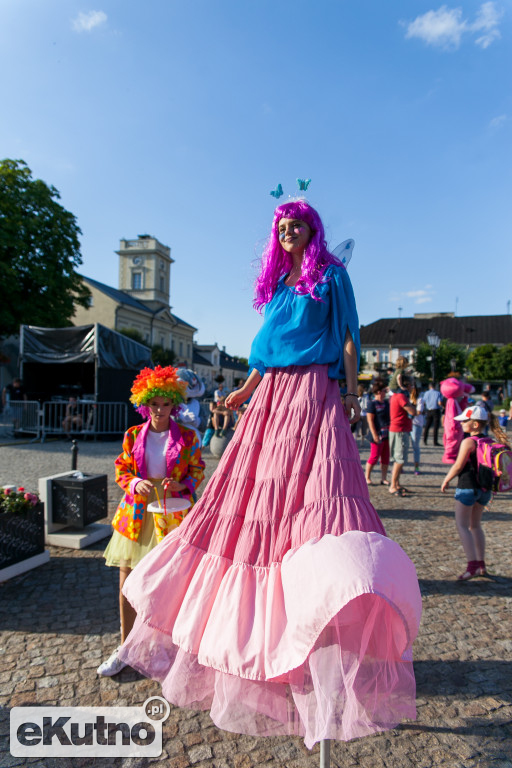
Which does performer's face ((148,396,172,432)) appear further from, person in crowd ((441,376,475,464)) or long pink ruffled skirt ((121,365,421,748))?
person in crowd ((441,376,475,464))

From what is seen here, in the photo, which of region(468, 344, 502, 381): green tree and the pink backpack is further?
region(468, 344, 502, 381): green tree

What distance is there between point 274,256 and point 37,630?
2969 millimetres

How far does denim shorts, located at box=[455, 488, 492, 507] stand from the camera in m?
4.38

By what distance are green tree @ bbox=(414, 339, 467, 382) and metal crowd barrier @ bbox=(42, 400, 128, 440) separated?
39.7m

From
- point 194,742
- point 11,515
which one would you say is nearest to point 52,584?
point 11,515

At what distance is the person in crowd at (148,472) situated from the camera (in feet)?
9.64

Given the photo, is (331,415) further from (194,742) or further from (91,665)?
(91,665)

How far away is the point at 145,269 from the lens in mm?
71688

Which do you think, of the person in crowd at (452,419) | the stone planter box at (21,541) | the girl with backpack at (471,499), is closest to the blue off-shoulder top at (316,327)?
the girl with backpack at (471,499)

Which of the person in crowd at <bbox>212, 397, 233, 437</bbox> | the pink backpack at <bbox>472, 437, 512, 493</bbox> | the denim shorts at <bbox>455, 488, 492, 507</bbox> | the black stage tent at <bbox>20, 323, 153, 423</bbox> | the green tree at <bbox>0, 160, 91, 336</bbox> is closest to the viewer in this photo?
the pink backpack at <bbox>472, 437, 512, 493</bbox>

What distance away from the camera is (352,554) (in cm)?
166

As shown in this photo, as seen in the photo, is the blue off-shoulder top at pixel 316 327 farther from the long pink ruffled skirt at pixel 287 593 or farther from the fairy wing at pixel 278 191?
the fairy wing at pixel 278 191
